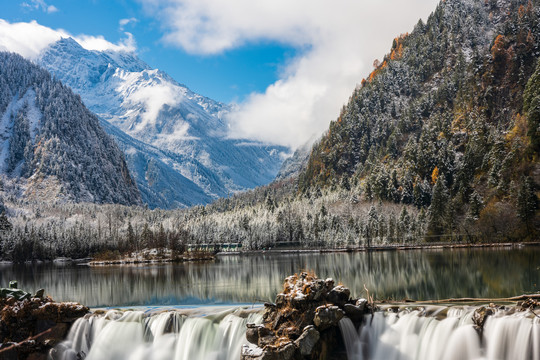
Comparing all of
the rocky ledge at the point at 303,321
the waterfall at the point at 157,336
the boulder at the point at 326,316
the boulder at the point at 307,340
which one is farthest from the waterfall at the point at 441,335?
the waterfall at the point at 157,336

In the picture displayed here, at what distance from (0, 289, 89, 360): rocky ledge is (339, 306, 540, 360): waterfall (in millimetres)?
18797

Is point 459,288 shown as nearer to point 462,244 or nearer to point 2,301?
point 2,301

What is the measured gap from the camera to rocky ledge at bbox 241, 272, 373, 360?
24.5 metres

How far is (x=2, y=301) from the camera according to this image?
32.0 m

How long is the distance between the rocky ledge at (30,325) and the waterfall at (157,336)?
2.50 ft

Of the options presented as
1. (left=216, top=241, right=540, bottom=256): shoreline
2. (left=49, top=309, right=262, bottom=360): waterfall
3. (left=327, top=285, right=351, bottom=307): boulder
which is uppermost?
(left=327, top=285, right=351, bottom=307): boulder

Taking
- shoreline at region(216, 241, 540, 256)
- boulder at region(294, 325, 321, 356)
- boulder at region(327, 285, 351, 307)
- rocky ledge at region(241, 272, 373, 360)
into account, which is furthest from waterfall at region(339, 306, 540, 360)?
shoreline at region(216, 241, 540, 256)

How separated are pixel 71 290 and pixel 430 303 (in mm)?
59536

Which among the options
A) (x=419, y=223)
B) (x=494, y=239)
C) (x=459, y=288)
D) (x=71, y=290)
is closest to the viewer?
(x=459, y=288)

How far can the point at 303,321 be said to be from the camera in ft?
84.5

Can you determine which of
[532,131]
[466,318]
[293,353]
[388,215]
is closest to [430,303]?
[466,318]

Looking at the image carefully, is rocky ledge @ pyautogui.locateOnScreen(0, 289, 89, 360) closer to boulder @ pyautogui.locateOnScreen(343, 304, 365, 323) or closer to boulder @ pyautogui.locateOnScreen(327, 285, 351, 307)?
boulder @ pyautogui.locateOnScreen(327, 285, 351, 307)

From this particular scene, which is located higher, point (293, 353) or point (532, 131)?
point (532, 131)

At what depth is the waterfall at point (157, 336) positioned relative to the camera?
30047mm
